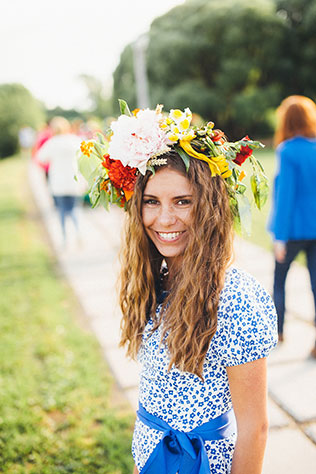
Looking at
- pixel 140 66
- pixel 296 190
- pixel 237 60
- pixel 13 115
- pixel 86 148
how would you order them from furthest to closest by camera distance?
pixel 13 115 < pixel 237 60 < pixel 140 66 < pixel 296 190 < pixel 86 148

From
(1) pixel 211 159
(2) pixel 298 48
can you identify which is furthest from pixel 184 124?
(2) pixel 298 48

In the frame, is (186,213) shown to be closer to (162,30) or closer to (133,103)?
(133,103)

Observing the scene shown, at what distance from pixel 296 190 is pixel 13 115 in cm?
4186

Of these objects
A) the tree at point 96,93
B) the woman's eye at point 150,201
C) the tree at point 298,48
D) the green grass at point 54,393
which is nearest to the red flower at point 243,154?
the woman's eye at point 150,201

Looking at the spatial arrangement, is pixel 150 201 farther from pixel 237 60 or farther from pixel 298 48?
pixel 298 48

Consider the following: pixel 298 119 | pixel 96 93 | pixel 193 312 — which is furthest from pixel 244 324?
pixel 96 93

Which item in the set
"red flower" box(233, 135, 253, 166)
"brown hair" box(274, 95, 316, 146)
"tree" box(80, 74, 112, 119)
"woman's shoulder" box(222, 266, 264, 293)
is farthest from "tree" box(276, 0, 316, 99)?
"woman's shoulder" box(222, 266, 264, 293)

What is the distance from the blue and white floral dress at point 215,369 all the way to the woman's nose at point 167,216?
0.92ft

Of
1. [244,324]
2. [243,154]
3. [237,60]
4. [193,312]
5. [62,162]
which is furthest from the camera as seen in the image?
[237,60]

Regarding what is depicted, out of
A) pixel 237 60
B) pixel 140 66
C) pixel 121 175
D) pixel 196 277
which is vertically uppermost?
pixel 237 60

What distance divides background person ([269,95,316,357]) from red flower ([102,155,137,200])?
1883 millimetres

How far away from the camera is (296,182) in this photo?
3.19 m

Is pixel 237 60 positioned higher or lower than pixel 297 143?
higher

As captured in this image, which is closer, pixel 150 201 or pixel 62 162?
pixel 150 201
